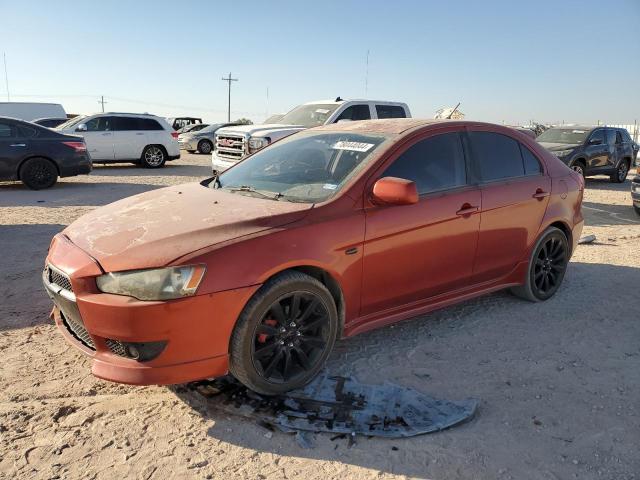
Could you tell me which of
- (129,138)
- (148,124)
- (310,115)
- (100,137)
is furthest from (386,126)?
(148,124)

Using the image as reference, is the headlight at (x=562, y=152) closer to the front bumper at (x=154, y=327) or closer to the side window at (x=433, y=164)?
the side window at (x=433, y=164)

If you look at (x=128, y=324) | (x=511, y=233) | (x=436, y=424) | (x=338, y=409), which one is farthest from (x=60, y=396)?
(x=511, y=233)

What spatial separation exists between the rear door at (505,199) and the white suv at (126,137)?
43.6ft

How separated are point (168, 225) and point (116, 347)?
2.50 feet

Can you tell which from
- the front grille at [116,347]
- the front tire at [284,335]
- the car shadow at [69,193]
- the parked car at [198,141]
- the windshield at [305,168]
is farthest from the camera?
the parked car at [198,141]

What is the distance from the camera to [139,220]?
3377 millimetres

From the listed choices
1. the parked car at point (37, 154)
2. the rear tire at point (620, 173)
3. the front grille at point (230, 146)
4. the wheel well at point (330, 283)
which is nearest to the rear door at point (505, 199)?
the wheel well at point (330, 283)

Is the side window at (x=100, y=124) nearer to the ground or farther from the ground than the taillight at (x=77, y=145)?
farther from the ground

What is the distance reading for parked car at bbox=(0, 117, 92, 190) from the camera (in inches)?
427

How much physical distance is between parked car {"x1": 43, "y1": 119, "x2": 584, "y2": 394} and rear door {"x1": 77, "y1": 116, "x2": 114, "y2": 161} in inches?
486

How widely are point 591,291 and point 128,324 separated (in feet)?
14.9

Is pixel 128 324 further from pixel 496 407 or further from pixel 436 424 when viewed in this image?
pixel 496 407

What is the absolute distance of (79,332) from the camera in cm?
310

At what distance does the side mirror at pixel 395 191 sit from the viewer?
3.41 meters
